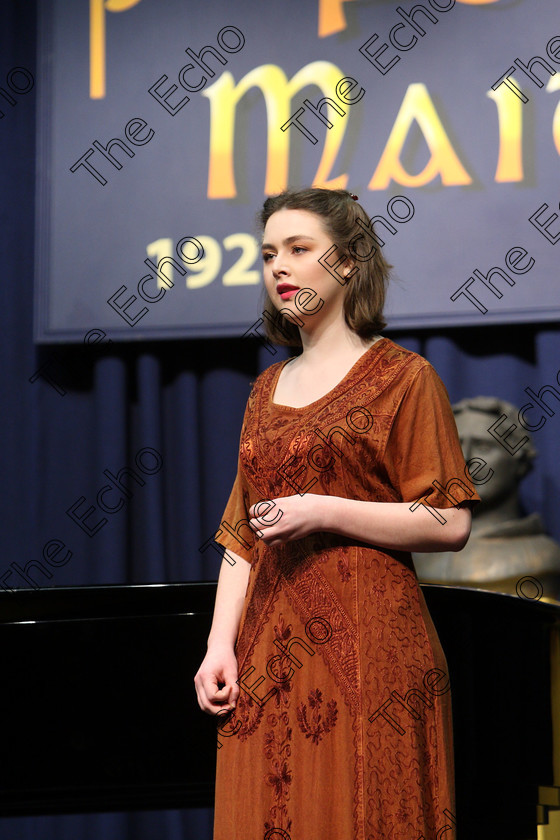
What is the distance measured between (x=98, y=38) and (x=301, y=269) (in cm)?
218

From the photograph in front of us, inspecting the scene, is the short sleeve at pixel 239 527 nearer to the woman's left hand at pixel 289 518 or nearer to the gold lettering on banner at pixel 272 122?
the woman's left hand at pixel 289 518

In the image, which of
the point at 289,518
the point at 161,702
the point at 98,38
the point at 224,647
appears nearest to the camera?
the point at 289,518

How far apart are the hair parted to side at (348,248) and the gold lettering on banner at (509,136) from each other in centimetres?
156

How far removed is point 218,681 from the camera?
52.8 inches

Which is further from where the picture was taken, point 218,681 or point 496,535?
point 496,535

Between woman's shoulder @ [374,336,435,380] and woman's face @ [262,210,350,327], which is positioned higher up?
woman's face @ [262,210,350,327]

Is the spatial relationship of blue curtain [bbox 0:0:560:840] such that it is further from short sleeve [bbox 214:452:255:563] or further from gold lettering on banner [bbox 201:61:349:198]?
short sleeve [bbox 214:452:255:563]

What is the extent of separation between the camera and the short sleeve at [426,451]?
1321 millimetres

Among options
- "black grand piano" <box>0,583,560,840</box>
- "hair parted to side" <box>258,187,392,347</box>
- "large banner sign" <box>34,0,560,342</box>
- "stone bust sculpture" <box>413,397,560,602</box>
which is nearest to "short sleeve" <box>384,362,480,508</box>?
"hair parted to side" <box>258,187,392,347</box>

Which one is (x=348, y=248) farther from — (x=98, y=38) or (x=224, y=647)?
(x=98, y=38)

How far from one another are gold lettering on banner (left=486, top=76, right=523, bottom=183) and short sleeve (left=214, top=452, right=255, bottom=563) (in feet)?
5.93

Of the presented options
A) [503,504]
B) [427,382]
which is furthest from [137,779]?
[503,504]

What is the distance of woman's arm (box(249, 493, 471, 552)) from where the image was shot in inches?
49.4

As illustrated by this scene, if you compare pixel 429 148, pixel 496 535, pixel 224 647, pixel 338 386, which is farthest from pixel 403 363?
pixel 429 148
